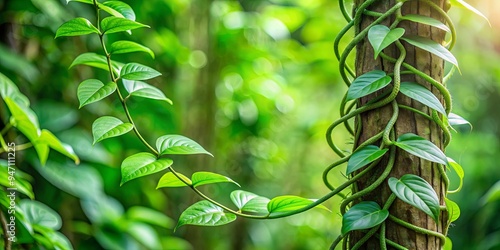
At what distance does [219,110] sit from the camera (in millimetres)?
2236

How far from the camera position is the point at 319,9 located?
6.65 ft

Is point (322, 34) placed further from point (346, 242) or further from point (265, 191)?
point (346, 242)

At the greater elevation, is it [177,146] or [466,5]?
[466,5]

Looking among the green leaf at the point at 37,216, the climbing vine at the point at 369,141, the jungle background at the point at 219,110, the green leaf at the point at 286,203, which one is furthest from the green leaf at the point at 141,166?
the jungle background at the point at 219,110

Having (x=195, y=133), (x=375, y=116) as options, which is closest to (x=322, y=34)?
(x=195, y=133)

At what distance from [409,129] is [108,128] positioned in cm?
34

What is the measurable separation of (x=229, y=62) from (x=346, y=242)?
1.60 m

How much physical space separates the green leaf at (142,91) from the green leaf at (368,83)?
220mm

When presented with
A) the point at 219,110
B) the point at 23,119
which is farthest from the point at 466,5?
the point at 219,110

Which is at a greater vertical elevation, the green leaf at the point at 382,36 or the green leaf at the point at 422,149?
the green leaf at the point at 382,36

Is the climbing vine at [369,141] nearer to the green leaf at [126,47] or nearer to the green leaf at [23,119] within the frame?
the green leaf at [126,47]

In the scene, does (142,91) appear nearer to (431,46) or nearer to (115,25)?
(115,25)

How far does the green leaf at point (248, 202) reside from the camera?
610 millimetres

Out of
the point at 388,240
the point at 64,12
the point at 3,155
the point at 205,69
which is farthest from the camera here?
the point at 205,69
